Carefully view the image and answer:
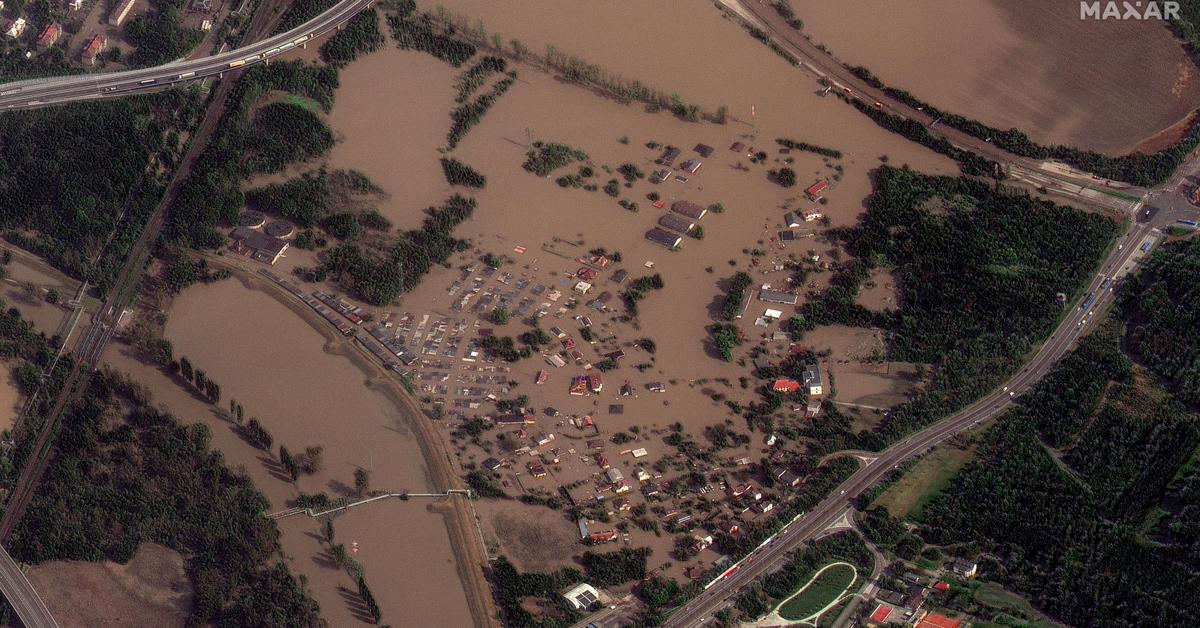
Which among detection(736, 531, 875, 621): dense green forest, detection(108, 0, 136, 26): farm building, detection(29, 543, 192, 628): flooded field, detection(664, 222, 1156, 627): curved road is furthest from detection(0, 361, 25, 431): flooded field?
detection(736, 531, 875, 621): dense green forest

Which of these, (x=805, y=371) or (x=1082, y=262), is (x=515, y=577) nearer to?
(x=805, y=371)

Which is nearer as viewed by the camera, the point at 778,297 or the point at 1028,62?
the point at 778,297

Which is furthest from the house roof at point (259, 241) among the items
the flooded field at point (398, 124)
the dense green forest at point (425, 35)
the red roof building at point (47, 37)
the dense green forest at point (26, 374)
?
the red roof building at point (47, 37)

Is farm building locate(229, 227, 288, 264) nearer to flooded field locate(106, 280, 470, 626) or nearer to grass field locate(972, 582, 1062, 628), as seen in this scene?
flooded field locate(106, 280, 470, 626)

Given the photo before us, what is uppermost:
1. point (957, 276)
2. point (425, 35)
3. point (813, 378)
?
point (425, 35)

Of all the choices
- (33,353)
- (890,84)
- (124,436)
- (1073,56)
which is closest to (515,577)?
(124,436)

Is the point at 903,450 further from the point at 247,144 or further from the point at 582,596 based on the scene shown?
the point at 247,144

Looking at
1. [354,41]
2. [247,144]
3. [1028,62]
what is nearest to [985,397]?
[1028,62]
